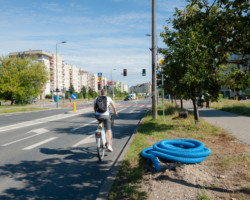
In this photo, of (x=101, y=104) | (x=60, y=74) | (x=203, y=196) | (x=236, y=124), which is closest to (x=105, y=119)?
(x=101, y=104)

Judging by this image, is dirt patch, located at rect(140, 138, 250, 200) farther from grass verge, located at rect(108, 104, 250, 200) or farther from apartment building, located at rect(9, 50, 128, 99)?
apartment building, located at rect(9, 50, 128, 99)

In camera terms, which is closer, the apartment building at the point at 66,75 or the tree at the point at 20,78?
the tree at the point at 20,78

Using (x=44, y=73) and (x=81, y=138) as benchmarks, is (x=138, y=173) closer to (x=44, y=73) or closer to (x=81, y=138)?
(x=81, y=138)

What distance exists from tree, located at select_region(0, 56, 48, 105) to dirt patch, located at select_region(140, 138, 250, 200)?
115 ft

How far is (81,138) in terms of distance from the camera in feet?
28.1

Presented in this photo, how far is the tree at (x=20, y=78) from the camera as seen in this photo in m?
34.4

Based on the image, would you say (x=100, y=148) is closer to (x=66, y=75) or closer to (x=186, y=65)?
(x=186, y=65)

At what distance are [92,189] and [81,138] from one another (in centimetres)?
485

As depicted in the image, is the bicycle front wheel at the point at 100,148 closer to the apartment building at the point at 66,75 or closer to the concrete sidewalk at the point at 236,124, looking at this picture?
the concrete sidewalk at the point at 236,124

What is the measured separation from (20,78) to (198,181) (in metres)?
37.0

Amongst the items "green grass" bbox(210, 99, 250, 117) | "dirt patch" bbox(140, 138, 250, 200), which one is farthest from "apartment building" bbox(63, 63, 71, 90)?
"dirt patch" bbox(140, 138, 250, 200)

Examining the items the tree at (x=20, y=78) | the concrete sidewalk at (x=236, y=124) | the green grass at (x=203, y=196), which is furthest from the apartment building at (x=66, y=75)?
the green grass at (x=203, y=196)

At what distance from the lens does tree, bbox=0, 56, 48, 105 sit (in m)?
34.4

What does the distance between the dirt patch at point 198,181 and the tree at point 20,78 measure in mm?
34945
